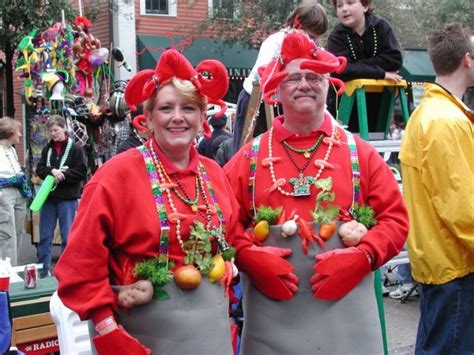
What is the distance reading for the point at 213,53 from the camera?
60.2ft

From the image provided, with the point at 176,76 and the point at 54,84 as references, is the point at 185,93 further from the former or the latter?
the point at 54,84

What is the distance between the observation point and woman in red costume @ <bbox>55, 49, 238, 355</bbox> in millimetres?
2273

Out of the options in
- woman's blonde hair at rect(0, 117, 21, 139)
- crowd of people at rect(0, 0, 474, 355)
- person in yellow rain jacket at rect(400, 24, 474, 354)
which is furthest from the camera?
woman's blonde hair at rect(0, 117, 21, 139)

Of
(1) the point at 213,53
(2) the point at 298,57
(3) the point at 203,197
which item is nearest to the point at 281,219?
(3) the point at 203,197

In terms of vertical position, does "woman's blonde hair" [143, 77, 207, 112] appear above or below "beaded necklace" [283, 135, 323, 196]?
above

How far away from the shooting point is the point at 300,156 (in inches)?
111

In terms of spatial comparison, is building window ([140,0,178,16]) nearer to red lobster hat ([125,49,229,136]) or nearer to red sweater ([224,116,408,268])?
red sweater ([224,116,408,268])

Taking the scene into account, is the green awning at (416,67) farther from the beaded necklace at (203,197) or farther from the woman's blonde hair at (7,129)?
the beaded necklace at (203,197)

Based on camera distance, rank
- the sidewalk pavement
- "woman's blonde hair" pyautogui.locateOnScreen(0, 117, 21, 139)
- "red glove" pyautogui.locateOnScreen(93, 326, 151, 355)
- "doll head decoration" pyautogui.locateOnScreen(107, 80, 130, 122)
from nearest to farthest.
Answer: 1. "red glove" pyautogui.locateOnScreen(93, 326, 151, 355)
2. the sidewalk pavement
3. "woman's blonde hair" pyautogui.locateOnScreen(0, 117, 21, 139)
4. "doll head decoration" pyautogui.locateOnScreen(107, 80, 130, 122)

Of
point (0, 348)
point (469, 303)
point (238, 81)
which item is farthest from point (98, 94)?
point (238, 81)

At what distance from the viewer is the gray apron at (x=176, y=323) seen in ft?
7.74

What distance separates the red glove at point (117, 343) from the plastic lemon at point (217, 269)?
0.38 m

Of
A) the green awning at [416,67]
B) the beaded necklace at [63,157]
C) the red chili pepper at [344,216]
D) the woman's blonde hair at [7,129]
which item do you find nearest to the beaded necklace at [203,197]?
the red chili pepper at [344,216]

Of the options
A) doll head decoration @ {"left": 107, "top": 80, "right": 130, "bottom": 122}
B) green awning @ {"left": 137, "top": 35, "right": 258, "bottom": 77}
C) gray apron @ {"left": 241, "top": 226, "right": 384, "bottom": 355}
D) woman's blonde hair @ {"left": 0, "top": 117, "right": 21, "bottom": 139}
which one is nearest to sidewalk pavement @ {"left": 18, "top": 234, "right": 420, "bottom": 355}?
gray apron @ {"left": 241, "top": 226, "right": 384, "bottom": 355}
